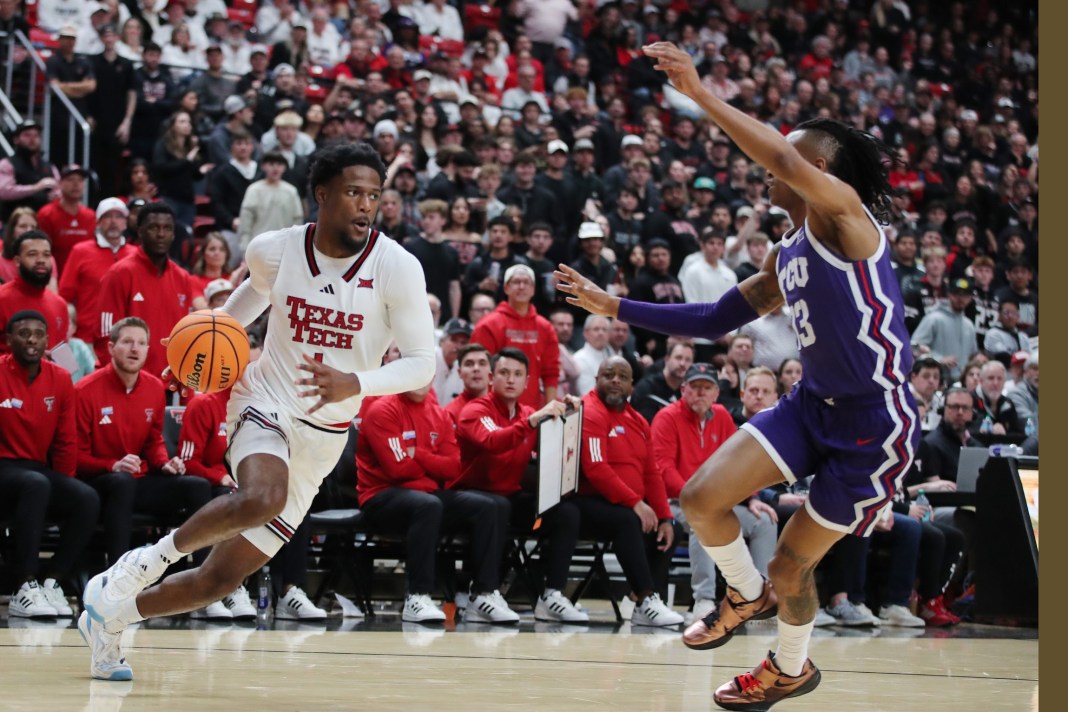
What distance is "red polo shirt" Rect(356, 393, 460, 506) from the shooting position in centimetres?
940

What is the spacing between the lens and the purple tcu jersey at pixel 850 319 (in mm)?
5141

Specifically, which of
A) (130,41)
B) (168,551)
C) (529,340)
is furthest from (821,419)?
(130,41)

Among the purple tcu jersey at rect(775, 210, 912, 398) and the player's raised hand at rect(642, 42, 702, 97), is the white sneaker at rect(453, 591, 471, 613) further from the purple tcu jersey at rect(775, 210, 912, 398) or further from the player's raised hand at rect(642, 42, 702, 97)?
the player's raised hand at rect(642, 42, 702, 97)

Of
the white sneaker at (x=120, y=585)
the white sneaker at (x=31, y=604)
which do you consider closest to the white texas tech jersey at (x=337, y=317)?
the white sneaker at (x=120, y=585)

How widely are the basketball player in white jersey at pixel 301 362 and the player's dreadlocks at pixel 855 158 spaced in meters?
1.75

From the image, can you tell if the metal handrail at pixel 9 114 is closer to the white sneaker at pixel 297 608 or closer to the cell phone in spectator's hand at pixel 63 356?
the cell phone in spectator's hand at pixel 63 356

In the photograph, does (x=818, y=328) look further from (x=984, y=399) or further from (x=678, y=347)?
(x=984, y=399)

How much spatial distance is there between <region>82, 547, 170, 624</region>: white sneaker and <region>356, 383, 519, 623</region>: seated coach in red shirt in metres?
3.46

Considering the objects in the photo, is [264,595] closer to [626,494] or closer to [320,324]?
[626,494]

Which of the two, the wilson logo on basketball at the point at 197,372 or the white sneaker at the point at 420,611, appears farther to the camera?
the white sneaker at the point at 420,611

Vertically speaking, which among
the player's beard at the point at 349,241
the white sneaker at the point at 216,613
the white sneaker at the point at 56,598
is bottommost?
the white sneaker at the point at 216,613

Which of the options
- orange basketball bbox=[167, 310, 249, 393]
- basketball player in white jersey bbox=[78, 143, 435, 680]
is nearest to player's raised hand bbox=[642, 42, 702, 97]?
basketball player in white jersey bbox=[78, 143, 435, 680]

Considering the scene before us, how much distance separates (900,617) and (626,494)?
233 centimetres

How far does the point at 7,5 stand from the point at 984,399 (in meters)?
10.6
